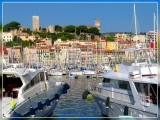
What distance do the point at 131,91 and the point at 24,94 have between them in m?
1.53

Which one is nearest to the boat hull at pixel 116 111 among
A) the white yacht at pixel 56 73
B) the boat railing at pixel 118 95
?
the boat railing at pixel 118 95

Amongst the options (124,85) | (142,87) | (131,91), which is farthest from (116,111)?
(142,87)

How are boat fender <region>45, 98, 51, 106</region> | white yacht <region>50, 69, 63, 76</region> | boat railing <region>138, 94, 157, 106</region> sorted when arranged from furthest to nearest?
1. white yacht <region>50, 69, 63, 76</region>
2. boat fender <region>45, 98, 51, 106</region>
3. boat railing <region>138, 94, 157, 106</region>

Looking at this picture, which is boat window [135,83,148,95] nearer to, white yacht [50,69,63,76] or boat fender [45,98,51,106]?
boat fender [45,98,51,106]

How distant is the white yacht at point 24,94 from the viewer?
5.27m

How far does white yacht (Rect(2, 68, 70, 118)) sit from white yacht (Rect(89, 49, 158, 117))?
105 centimetres

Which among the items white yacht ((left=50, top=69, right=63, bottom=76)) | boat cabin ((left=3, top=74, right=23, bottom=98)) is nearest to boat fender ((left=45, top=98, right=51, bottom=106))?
boat cabin ((left=3, top=74, right=23, bottom=98))

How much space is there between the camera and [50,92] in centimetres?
762

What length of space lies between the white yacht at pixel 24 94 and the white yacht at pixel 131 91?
1048 mm

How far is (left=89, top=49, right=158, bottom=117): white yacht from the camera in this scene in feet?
18.3

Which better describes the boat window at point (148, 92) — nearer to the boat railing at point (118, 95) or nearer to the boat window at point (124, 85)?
the boat railing at point (118, 95)

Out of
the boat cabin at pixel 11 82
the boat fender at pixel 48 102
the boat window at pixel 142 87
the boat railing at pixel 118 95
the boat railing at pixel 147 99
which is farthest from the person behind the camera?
the boat fender at pixel 48 102

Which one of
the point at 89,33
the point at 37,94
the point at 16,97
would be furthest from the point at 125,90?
the point at 89,33

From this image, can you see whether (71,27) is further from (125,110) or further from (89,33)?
(125,110)
